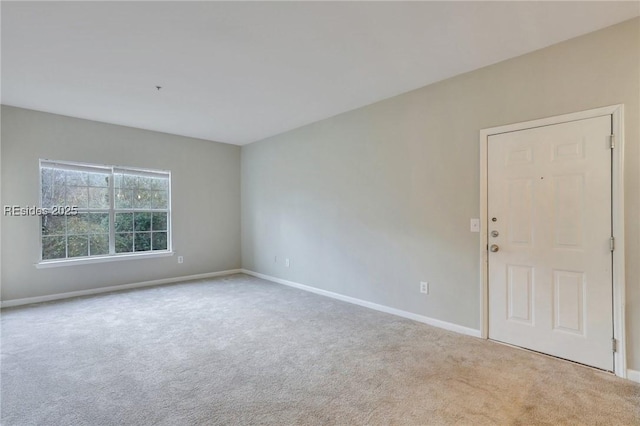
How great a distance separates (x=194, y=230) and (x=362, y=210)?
3295 millimetres

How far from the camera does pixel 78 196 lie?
4449 mm

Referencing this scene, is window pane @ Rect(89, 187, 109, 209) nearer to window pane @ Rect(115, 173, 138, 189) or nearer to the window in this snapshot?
the window

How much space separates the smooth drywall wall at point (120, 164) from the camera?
3938 mm

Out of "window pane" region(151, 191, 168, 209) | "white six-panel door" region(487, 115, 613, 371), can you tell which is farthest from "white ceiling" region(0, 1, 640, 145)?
"window pane" region(151, 191, 168, 209)

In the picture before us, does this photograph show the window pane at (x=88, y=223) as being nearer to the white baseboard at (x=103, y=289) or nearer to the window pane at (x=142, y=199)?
the window pane at (x=142, y=199)

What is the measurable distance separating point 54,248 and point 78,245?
0.27 m

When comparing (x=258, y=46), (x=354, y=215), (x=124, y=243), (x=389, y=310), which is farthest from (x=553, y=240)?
(x=124, y=243)

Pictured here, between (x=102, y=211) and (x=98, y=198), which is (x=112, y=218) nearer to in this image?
(x=102, y=211)

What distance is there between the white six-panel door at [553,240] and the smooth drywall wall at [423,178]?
0.45 feet

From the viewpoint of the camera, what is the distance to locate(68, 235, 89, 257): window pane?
439 centimetres

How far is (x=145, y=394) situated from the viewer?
2.01 metres

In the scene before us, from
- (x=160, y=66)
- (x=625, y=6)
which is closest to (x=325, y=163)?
(x=160, y=66)

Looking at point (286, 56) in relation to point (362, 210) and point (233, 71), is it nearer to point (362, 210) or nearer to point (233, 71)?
point (233, 71)

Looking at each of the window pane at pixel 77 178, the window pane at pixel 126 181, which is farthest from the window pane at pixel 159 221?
the window pane at pixel 77 178
